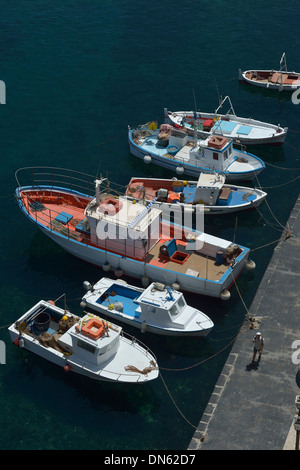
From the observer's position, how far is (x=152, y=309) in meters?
44.1

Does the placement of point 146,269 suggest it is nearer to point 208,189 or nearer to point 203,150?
point 208,189

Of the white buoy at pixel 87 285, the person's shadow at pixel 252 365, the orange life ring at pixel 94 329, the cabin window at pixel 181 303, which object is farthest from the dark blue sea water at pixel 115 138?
the orange life ring at pixel 94 329

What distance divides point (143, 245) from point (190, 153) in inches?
533

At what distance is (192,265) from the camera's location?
4828 centimetres

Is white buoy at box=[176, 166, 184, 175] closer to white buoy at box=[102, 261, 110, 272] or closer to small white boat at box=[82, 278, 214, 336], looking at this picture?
white buoy at box=[102, 261, 110, 272]

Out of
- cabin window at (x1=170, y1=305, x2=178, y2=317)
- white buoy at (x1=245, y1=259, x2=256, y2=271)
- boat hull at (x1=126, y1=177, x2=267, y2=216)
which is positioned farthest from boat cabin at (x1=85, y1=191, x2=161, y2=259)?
white buoy at (x1=245, y1=259, x2=256, y2=271)

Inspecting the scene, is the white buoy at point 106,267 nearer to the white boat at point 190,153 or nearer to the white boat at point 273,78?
the white boat at point 190,153

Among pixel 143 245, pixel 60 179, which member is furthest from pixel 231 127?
pixel 143 245

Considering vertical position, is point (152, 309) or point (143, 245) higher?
point (143, 245)

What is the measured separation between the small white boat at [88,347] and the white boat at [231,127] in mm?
25120

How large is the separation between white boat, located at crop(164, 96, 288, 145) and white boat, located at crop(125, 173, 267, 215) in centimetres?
724

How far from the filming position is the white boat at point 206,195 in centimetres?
5412

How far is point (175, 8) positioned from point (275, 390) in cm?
5832

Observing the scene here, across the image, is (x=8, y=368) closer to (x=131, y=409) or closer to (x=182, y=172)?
(x=131, y=409)
